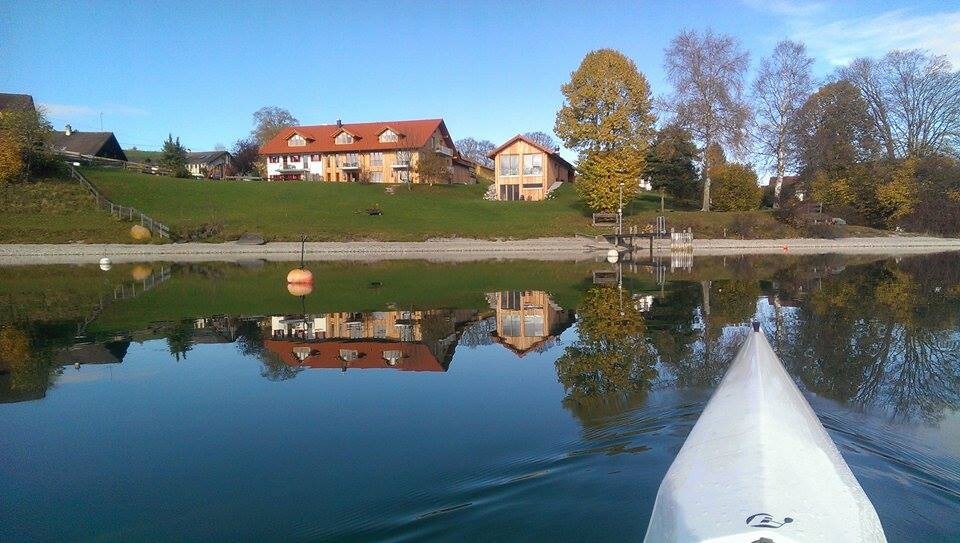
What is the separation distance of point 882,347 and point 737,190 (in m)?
46.3

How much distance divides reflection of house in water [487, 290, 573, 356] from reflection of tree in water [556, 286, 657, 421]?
60cm

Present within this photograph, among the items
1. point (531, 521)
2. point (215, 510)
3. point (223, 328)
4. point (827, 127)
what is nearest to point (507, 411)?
point (531, 521)

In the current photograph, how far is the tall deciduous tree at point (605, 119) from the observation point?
5025 centimetres

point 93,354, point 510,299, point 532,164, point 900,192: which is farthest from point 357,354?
point 532,164

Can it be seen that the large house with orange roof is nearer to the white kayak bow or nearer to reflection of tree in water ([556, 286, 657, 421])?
reflection of tree in water ([556, 286, 657, 421])

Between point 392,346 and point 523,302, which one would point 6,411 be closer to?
point 392,346

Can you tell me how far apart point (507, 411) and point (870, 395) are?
189 inches

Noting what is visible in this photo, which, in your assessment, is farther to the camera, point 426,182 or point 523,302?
point 426,182

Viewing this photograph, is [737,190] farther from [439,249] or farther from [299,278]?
[299,278]

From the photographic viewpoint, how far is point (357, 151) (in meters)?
72.2

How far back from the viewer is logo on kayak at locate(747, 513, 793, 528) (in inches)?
117

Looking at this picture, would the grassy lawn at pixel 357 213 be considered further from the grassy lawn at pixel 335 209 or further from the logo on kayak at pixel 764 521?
the logo on kayak at pixel 764 521

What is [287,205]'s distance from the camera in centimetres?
5272

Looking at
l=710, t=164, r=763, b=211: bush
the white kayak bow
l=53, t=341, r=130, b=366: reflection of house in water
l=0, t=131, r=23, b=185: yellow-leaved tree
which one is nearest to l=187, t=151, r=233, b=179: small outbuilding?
l=0, t=131, r=23, b=185: yellow-leaved tree
